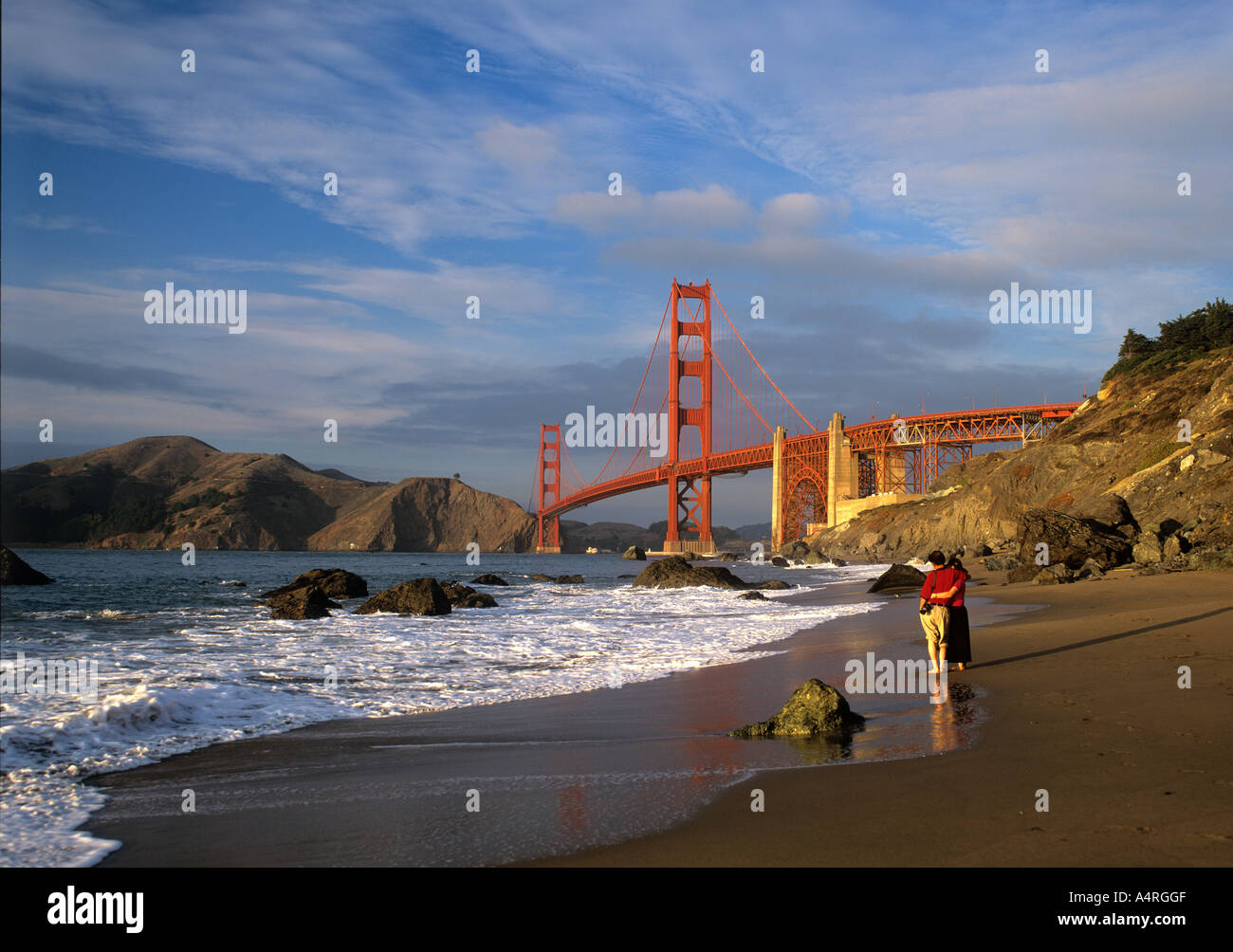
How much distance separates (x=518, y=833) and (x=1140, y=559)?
1672cm

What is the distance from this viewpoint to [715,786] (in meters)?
3.98

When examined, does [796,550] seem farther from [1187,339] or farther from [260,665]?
[260,665]

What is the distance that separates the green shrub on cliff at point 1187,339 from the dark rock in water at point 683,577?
84.8 feet

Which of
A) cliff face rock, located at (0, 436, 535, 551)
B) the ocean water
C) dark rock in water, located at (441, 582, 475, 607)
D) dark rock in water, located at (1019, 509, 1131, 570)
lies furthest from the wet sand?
cliff face rock, located at (0, 436, 535, 551)

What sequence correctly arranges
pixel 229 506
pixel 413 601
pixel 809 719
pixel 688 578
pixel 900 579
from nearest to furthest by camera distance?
pixel 809 719
pixel 413 601
pixel 900 579
pixel 688 578
pixel 229 506

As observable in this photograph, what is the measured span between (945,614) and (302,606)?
12.8 meters

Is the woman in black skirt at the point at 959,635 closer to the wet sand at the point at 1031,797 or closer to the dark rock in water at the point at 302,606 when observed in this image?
the wet sand at the point at 1031,797

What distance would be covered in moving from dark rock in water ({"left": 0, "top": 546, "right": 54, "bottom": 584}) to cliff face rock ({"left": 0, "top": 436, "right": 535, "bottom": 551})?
226 feet

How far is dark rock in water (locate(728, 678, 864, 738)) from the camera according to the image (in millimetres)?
5129

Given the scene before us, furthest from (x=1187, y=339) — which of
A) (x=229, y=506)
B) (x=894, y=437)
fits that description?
(x=229, y=506)

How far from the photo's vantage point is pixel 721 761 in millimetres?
4531
